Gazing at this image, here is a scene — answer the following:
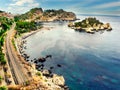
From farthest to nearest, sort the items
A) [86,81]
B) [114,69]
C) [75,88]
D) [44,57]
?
[44,57], [114,69], [86,81], [75,88]

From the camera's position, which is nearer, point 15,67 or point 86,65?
point 15,67

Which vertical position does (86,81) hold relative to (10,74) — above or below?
below

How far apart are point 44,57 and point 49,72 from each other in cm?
3698

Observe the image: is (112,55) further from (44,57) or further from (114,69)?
(44,57)

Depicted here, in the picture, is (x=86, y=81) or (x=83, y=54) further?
(x=83, y=54)

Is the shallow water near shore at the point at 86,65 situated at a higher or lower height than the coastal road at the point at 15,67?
lower

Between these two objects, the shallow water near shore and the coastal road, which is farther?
the shallow water near shore

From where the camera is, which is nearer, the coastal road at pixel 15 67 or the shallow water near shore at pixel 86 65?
the coastal road at pixel 15 67

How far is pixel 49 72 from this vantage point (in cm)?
12206

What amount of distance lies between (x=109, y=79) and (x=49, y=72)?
32481 millimetres

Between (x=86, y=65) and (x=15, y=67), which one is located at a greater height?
(x=15, y=67)

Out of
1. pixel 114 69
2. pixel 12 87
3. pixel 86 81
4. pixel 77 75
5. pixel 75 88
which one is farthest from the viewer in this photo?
pixel 114 69

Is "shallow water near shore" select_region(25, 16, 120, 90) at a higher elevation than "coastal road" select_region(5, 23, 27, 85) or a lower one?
lower

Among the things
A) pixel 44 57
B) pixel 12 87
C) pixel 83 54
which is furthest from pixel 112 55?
pixel 12 87
